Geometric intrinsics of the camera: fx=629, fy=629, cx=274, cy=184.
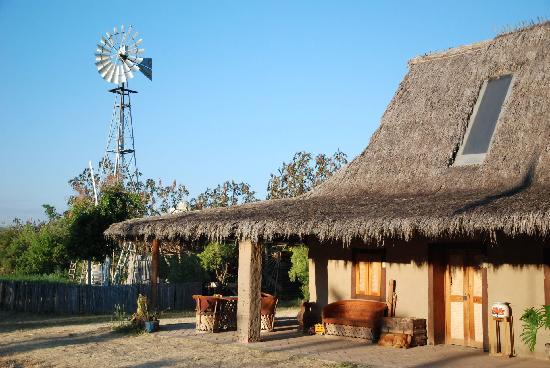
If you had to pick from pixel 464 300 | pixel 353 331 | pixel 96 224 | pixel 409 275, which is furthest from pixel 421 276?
pixel 96 224

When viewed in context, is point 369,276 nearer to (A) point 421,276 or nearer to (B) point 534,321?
(A) point 421,276

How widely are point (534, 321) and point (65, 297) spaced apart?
13.8 metres

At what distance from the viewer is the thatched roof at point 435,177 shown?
9305 millimetres

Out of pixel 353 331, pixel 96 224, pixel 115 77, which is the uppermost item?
pixel 115 77

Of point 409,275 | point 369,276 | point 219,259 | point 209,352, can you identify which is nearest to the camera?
point 209,352

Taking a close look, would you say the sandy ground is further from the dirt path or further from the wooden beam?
the wooden beam

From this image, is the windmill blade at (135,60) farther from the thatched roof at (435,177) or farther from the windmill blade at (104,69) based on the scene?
the thatched roof at (435,177)

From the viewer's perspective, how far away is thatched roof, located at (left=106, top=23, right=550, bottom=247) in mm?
9305

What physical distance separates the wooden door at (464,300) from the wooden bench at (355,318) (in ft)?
4.10

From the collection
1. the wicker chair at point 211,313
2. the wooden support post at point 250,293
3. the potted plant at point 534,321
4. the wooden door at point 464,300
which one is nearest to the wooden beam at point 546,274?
the potted plant at point 534,321

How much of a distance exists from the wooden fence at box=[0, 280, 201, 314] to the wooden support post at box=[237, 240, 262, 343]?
26.6 ft

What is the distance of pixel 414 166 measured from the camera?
502 inches

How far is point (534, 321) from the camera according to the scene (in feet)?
30.1

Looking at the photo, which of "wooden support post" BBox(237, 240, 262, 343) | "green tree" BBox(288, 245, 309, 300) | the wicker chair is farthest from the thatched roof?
"green tree" BBox(288, 245, 309, 300)
